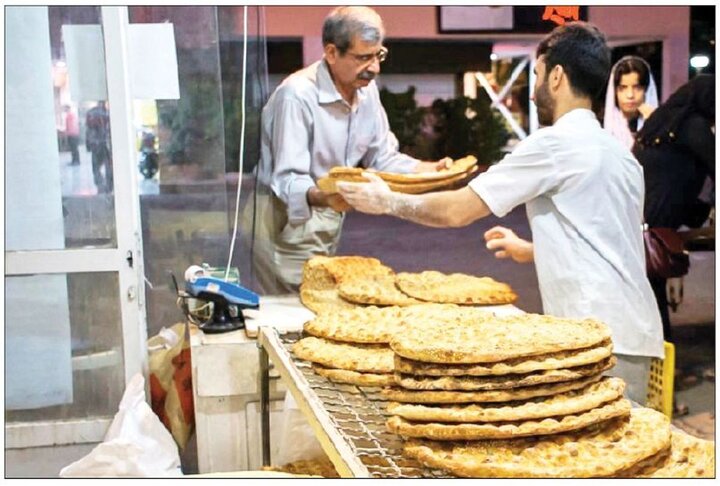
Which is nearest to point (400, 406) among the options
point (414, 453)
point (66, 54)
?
point (414, 453)

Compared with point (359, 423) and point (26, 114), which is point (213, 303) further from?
point (359, 423)

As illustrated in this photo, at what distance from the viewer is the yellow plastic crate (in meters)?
2.07

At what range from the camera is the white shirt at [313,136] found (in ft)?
9.58

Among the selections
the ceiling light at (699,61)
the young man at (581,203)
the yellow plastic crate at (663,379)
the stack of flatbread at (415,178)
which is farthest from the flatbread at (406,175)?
the ceiling light at (699,61)

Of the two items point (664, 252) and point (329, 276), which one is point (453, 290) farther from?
point (664, 252)

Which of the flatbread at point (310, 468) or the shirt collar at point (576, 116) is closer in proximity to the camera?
the flatbread at point (310, 468)

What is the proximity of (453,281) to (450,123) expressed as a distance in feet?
12.2

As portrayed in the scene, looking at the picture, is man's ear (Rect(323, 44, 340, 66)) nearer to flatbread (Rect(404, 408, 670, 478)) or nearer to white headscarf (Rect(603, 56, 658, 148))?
white headscarf (Rect(603, 56, 658, 148))

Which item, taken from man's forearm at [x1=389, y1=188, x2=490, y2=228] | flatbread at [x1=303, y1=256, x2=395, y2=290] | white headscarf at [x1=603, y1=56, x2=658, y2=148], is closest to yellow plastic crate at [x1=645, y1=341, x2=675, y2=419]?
man's forearm at [x1=389, y1=188, x2=490, y2=228]

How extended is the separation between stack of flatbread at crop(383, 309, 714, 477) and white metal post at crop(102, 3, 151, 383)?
4.34ft

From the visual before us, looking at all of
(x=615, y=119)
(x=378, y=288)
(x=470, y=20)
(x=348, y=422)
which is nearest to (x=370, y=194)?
(x=378, y=288)

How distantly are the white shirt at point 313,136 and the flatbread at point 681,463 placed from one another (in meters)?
1.76

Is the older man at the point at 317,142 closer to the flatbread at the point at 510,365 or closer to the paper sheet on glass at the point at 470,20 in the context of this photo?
the paper sheet on glass at the point at 470,20

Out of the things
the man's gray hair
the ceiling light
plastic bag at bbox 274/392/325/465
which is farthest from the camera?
the man's gray hair
